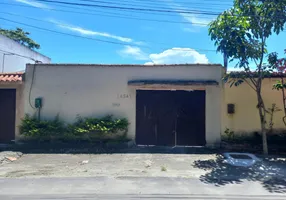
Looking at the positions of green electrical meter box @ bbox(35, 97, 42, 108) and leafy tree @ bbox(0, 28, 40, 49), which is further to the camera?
leafy tree @ bbox(0, 28, 40, 49)

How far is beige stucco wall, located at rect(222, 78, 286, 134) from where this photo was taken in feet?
31.5

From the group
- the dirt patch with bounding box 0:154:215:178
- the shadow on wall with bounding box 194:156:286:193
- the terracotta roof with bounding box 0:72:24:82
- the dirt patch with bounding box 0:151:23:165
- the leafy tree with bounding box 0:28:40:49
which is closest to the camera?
the shadow on wall with bounding box 194:156:286:193

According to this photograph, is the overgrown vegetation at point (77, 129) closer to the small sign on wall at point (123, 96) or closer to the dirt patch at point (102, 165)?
the small sign on wall at point (123, 96)

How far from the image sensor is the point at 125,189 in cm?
541

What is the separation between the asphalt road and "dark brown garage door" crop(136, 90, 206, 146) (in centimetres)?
369

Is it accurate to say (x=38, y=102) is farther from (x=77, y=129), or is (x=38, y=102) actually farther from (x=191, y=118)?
(x=191, y=118)

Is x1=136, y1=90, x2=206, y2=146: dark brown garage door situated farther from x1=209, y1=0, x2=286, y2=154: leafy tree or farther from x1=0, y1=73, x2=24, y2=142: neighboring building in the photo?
x1=0, y1=73, x2=24, y2=142: neighboring building

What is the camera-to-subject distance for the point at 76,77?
32.4 feet

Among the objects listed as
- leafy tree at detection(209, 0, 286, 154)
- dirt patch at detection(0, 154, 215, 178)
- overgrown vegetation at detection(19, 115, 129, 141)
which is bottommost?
dirt patch at detection(0, 154, 215, 178)

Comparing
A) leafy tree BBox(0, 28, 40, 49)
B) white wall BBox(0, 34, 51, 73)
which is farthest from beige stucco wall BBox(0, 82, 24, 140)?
leafy tree BBox(0, 28, 40, 49)

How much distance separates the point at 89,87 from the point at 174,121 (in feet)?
11.3

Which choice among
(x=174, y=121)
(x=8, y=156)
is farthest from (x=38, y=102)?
(x=174, y=121)

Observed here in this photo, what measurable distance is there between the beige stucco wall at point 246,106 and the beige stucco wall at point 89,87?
158cm

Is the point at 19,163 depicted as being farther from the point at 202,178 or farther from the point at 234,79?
the point at 234,79
